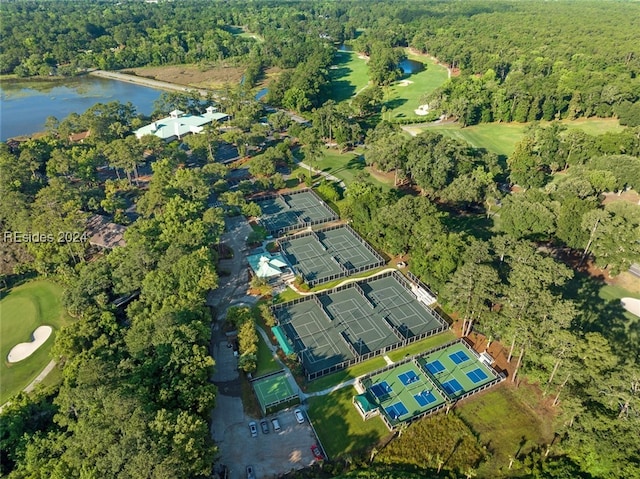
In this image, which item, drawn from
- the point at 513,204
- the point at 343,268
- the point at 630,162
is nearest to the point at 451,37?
the point at 630,162

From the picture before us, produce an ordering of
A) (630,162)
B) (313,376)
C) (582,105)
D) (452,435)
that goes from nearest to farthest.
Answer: (452,435), (313,376), (630,162), (582,105)

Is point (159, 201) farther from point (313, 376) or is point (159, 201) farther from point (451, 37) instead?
point (451, 37)

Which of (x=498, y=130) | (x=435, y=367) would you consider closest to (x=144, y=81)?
(x=498, y=130)

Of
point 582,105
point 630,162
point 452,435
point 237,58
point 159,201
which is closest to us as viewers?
point 452,435

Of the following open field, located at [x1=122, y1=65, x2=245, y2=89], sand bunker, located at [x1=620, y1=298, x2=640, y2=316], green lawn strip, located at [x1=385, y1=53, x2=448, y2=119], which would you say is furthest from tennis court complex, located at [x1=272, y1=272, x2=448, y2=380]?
open field, located at [x1=122, y1=65, x2=245, y2=89]

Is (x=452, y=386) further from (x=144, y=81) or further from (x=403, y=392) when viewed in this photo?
(x=144, y=81)

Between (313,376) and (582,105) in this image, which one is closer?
(313,376)
